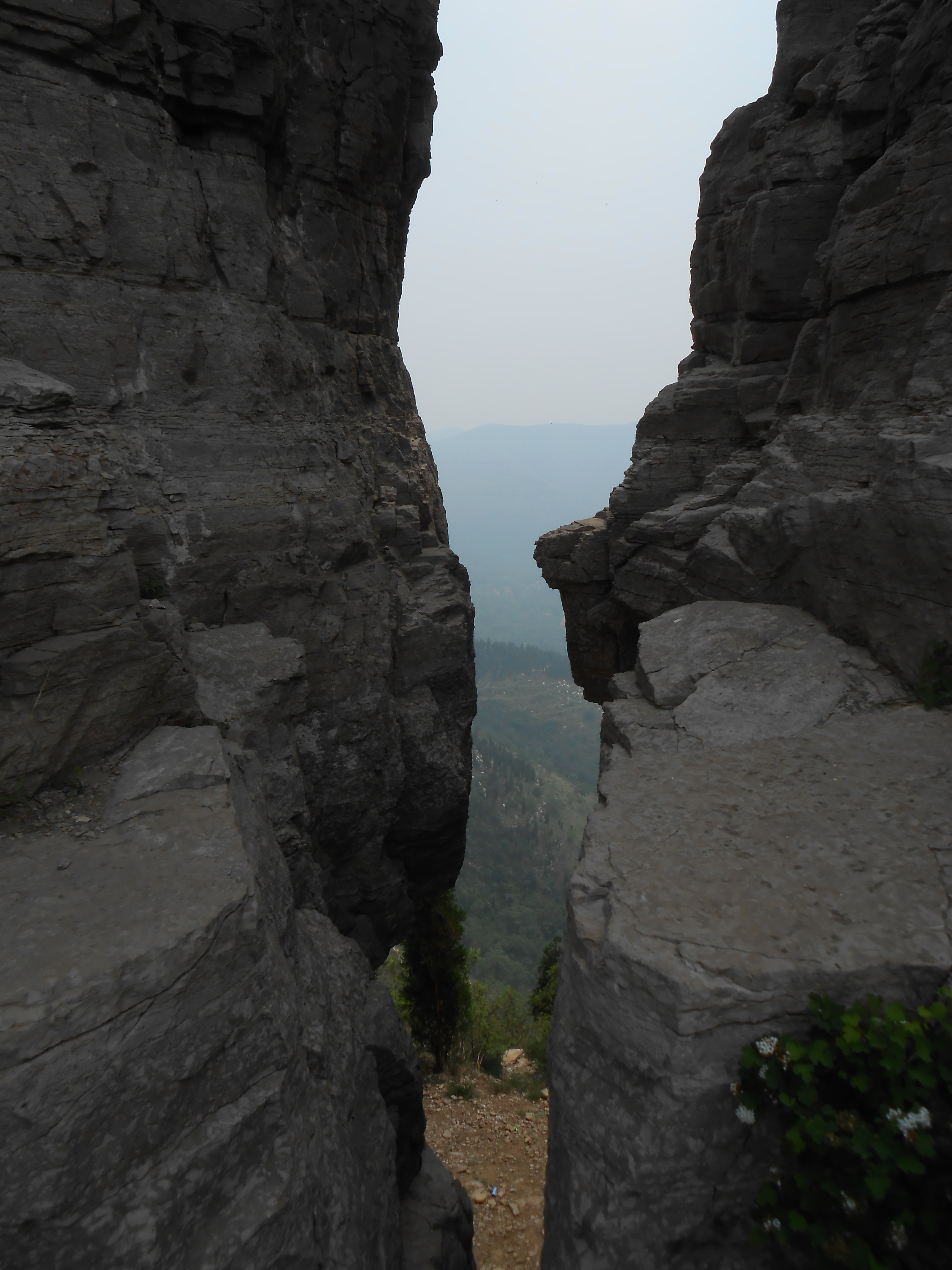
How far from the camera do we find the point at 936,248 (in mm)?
7645

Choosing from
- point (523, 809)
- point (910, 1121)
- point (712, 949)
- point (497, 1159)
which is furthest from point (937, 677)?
point (523, 809)

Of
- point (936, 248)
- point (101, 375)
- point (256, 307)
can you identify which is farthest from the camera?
point (256, 307)

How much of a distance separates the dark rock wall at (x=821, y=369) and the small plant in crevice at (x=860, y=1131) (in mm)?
4127

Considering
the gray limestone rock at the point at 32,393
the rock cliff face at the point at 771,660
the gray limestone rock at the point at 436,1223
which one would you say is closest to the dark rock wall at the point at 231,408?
the gray limestone rock at the point at 32,393

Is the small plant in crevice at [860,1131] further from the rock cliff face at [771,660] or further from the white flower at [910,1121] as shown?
the rock cliff face at [771,660]

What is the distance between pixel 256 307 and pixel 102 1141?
1074 centimetres

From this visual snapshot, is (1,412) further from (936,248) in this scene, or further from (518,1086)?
(518,1086)

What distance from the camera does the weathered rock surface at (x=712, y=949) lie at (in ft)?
13.9

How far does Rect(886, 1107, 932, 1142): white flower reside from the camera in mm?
Result: 3654

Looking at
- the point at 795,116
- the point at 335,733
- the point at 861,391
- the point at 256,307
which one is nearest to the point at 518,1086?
the point at 335,733

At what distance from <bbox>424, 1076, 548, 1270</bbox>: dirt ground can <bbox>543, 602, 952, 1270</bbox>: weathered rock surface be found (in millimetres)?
5694

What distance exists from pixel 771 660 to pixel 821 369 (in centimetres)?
503

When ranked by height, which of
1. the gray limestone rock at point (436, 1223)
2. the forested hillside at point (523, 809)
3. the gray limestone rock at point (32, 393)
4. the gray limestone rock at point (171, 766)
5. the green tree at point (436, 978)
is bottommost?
the forested hillside at point (523, 809)

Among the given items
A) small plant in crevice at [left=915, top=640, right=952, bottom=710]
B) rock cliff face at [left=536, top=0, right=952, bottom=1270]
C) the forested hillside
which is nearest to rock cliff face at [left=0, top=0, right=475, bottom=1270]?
rock cliff face at [left=536, top=0, right=952, bottom=1270]
